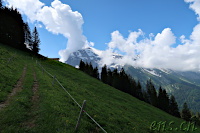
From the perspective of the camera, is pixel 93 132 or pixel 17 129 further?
pixel 93 132

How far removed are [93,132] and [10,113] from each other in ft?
23.2

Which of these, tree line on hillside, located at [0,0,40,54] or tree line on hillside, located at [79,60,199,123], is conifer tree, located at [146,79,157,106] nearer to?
tree line on hillside, located at [79,60,199,123]

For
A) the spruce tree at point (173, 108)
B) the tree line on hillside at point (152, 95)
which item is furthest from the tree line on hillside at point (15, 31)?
the spruce tree at point (173, 108)

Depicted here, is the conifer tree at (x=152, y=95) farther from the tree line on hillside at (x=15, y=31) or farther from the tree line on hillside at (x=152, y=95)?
the tree line on hillside at (x=15, y=31)

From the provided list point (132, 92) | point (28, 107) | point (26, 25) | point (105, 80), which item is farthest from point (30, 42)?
point (132, 92)

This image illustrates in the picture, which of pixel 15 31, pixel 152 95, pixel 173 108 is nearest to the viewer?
pixel 15 31

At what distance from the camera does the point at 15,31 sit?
2375 inches

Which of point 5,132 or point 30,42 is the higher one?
point 30,42

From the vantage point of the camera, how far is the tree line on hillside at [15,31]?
54900 millimetres

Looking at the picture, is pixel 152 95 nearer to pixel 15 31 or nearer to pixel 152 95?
pixel 152 95

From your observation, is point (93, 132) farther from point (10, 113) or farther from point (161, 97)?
point (161, 97)

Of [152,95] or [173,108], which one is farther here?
[152,95]

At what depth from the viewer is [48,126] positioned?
7445 millimetres

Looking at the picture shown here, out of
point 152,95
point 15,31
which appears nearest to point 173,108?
point 152,95
